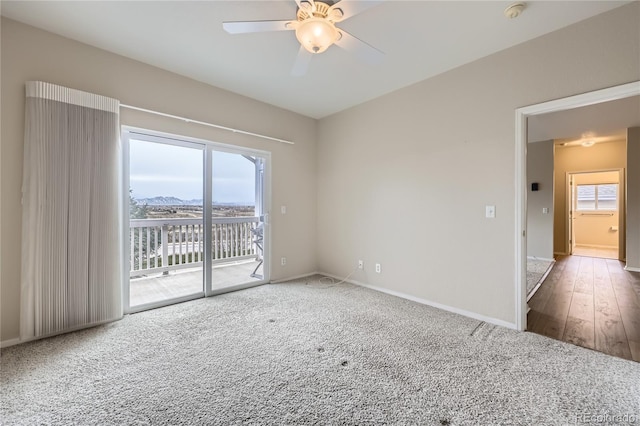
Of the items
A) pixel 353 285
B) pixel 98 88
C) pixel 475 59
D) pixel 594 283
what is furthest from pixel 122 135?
pixel 594 283

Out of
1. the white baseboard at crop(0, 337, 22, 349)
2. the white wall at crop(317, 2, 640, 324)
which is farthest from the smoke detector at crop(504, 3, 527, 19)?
the white baseboard at crop(0, 337, 22, 349)

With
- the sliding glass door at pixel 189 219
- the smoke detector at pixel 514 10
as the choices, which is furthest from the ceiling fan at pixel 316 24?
the sliding glass door at pixel 189 219

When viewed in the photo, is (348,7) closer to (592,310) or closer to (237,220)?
(237,220)

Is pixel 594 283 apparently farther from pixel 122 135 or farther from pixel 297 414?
pixel 122 135

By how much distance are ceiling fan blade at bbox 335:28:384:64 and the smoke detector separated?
1.05 meters

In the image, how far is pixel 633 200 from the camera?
5.10m

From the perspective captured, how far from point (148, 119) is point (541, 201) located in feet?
26.1

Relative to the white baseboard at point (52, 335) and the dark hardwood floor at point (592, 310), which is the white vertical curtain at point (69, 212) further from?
the dark hardwood floor at point (592, 310)

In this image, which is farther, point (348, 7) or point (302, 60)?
point (302, 60)

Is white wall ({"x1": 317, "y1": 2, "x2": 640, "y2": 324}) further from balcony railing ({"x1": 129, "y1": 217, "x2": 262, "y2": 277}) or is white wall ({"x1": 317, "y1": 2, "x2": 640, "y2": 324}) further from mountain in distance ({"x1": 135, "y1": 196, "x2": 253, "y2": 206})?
mountain in distance ({"x1": 135, "y1": 196, "x2": 253, "y2": 206})

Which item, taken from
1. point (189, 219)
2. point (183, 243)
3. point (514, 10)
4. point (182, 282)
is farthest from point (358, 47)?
point (182, 282)

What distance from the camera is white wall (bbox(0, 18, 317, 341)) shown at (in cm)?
225

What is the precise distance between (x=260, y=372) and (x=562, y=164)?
879 centimetres

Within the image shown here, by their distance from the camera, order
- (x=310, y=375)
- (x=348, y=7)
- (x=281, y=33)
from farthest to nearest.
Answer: (x=281, y=33)
(x=310, y=375)
(x=348, y=7)
